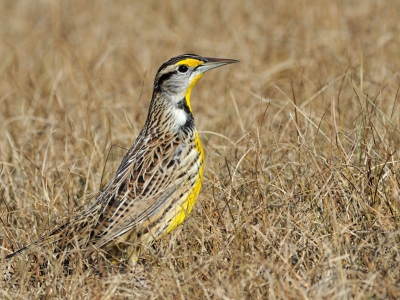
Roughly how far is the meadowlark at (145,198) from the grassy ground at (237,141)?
0.10 m

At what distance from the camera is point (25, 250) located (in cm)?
386

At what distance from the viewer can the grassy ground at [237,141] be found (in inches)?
137

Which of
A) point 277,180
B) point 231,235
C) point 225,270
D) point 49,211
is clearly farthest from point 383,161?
point 49,211

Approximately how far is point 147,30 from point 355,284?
5.51m

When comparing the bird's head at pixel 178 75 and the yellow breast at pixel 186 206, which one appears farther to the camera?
the bird's head at pixel 178 75

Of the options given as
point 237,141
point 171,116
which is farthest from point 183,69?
point 237,141

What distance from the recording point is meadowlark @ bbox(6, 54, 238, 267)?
392 cm

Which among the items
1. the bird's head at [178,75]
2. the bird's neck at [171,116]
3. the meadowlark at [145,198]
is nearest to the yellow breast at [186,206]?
the meadowlark at [145,198]

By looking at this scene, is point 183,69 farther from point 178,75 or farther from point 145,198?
point 145,198

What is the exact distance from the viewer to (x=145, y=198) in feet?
13.1

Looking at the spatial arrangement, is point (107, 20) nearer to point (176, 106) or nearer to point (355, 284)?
point (176, 106)

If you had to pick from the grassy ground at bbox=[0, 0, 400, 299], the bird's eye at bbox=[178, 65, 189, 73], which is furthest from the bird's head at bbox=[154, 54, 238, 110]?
the grassy ground at bbox=[0, 0, 400, 299]

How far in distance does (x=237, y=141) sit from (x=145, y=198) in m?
0.80

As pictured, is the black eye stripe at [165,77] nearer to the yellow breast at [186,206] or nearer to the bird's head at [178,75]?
the bird's head at [178,75]
